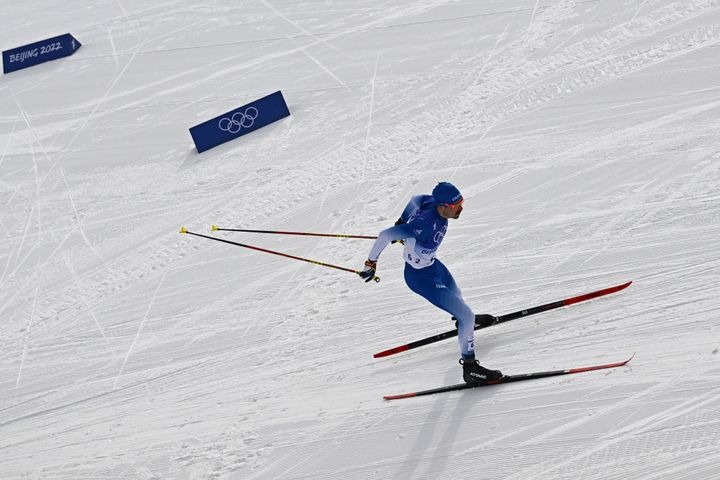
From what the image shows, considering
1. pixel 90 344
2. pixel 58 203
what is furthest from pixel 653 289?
pixel 58 203

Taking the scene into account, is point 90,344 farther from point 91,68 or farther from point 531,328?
point 91,68

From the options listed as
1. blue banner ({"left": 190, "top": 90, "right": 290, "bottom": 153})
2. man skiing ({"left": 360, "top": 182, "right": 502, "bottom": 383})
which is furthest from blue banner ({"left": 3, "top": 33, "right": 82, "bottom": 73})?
man skiing ({"left": 360, "top": 182, "right": 502, "bottom": 383})

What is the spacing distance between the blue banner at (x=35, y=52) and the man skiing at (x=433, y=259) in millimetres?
11339

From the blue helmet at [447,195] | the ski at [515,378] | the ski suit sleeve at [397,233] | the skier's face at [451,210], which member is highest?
the blue helmet at [447,195]

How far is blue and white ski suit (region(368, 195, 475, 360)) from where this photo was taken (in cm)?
678

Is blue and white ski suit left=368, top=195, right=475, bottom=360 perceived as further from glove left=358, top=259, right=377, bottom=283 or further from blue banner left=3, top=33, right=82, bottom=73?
blue banner left=3, top=33, right=82, bottom=73

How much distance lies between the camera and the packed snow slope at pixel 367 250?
21.9 ft

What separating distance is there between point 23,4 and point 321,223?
13160 millimetres

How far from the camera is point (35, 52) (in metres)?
16.3

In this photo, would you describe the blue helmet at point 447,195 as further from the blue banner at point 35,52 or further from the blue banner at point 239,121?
the blue banner at point 35,52

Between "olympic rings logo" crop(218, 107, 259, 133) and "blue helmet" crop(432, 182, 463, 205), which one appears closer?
"blue helmet" crop(432, 182, 463, 205)

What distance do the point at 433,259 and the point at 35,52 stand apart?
11.9 meters

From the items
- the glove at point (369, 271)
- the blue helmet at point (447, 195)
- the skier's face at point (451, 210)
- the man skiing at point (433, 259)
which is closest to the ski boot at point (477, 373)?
the man skiing at point (433, 259)

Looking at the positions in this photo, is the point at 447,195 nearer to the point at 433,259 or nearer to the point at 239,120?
the point at 433,259
